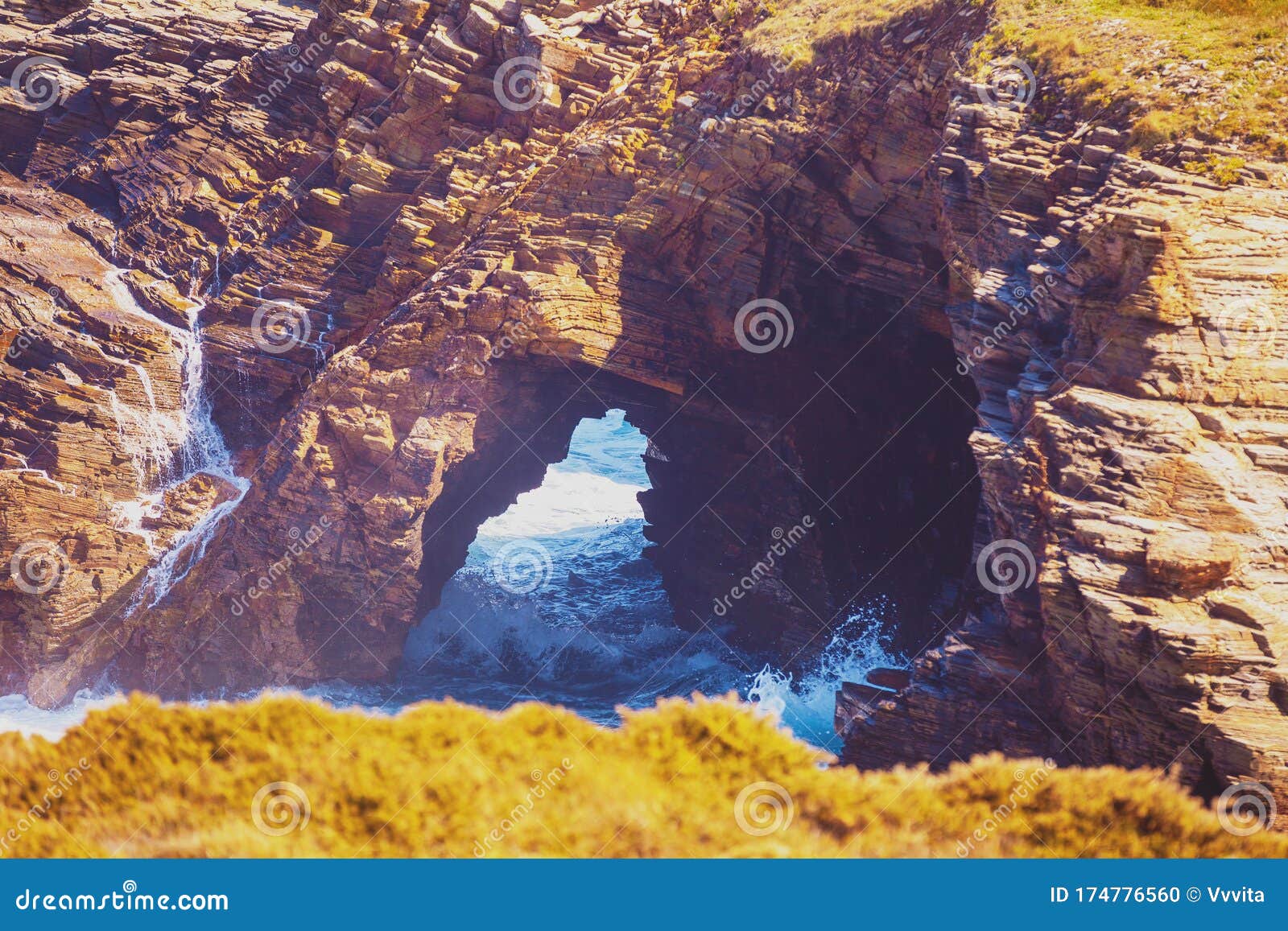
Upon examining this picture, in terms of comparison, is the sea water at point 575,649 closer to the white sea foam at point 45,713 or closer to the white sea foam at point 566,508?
the white sea foam at point 45,713

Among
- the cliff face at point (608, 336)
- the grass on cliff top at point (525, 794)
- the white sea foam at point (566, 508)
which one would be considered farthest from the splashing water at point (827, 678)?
the grass on cliff top at point (525, 794)

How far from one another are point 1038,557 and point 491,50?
20.7 meters

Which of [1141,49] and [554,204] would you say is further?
[554,204]

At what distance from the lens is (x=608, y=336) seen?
23.0m

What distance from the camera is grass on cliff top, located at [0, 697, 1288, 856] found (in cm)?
928

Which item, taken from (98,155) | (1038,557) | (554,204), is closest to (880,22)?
(554,204)

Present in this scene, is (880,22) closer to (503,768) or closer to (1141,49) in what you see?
(1141,49)

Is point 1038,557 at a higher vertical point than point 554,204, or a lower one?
lower

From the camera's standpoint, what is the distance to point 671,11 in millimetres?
25562

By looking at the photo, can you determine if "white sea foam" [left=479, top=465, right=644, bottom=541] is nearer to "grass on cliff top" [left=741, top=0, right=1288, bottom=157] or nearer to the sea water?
the sea water

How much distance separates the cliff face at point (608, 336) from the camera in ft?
48.0

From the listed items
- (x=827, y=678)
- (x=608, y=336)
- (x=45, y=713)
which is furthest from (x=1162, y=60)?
(x=45, y=713)

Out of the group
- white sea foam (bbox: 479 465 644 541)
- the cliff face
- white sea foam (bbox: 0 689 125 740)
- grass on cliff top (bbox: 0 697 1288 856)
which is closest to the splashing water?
the cliff face

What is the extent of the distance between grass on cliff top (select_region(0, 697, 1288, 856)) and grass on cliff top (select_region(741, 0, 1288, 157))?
11138 mm
